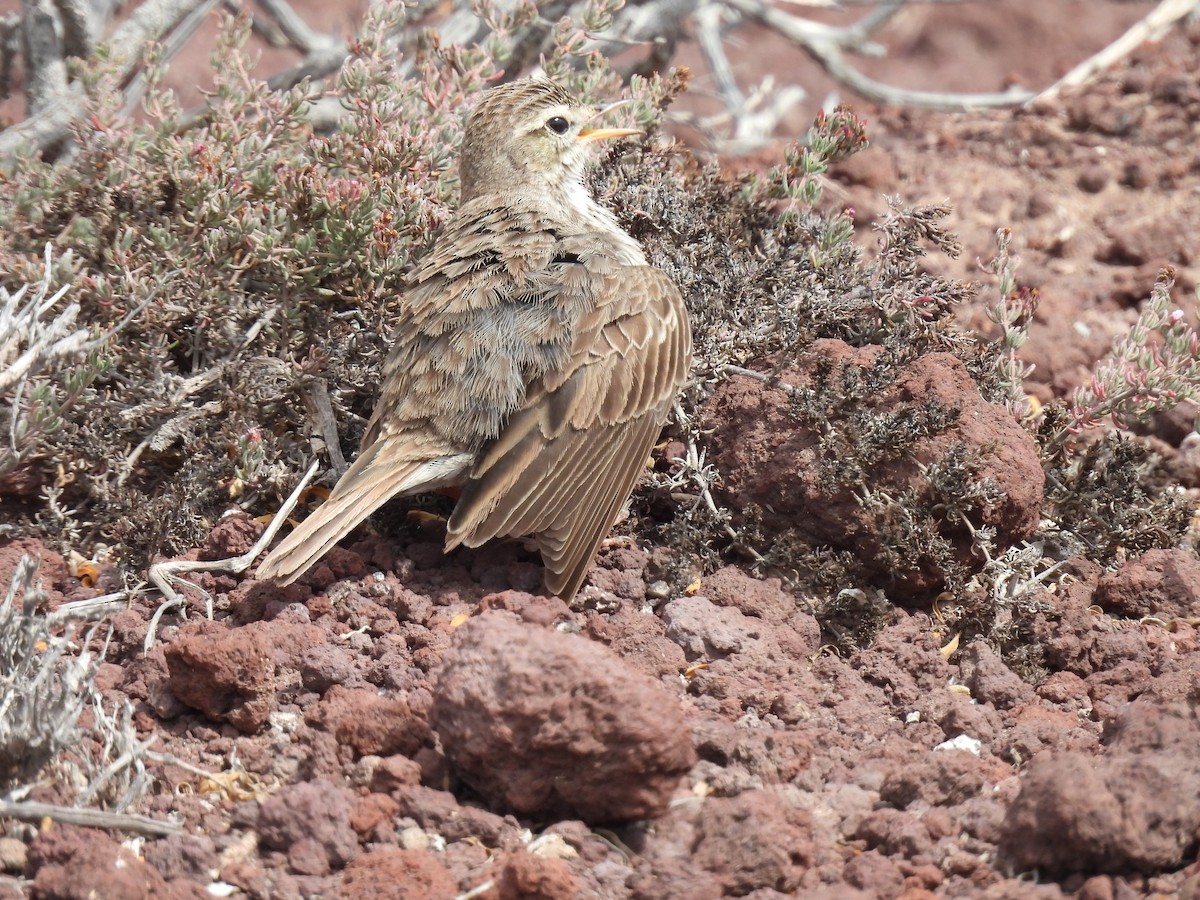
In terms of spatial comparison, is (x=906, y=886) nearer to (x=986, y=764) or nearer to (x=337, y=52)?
(x=986, y=764)

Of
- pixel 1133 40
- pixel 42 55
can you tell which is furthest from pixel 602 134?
pixel 1133 40

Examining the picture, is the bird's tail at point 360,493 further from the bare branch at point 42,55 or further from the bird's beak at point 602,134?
the bare branch at point 42,55

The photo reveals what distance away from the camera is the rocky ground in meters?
3.18

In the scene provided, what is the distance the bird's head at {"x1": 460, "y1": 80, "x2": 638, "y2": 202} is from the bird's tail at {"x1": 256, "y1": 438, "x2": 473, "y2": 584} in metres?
1.31

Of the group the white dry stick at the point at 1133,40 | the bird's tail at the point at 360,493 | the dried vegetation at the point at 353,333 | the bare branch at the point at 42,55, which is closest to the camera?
the bird's tail at the point at 360,493

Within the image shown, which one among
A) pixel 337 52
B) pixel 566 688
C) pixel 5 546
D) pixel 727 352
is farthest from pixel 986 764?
pixel 337 52

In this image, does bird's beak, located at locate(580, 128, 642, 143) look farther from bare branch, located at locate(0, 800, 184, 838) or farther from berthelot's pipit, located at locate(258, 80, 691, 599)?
bare branch, located at locate(0, 800, 184, 838)

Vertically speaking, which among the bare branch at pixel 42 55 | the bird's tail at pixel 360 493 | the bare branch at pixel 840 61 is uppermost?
the bare branch at pixel 42 55

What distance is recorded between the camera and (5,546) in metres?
4.62

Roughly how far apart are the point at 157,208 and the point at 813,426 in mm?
2541

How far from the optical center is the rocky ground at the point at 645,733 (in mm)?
3184

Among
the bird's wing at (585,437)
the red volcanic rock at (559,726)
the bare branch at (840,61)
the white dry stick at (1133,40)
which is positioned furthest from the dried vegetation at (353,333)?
the white dry stick at (1133,40)

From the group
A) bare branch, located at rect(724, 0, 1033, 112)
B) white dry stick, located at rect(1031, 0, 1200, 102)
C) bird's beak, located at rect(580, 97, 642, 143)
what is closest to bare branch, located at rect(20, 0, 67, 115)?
bird's beak, located at rect(580, 97, 642, 143)

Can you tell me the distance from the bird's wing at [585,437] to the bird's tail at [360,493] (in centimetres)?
13
